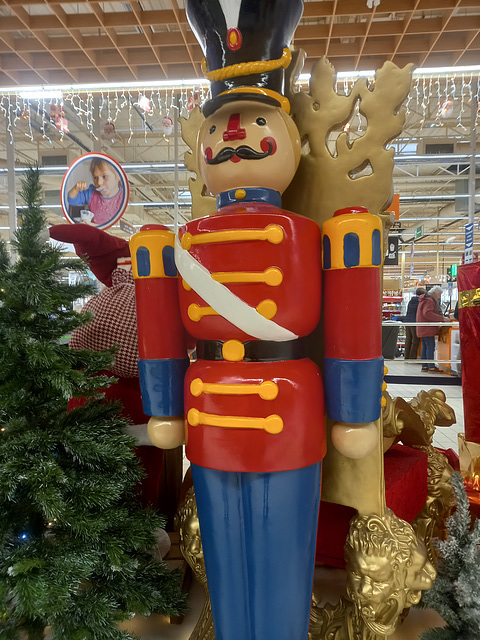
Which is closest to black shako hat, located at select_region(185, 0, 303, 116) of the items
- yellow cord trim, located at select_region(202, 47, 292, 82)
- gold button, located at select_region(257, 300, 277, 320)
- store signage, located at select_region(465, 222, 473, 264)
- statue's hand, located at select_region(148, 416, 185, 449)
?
yellow cord trim, located at select_region(202, 47, 292, 82)

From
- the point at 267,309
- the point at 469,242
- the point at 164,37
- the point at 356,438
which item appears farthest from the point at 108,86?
the point at 469,242

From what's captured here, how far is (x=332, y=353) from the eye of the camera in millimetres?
849

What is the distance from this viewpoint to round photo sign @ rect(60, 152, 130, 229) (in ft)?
8.87

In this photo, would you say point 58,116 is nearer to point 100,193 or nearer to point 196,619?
point 100,193

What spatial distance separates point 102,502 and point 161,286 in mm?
471

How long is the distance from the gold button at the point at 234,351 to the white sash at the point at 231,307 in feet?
0.13

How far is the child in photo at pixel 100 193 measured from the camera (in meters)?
2.70

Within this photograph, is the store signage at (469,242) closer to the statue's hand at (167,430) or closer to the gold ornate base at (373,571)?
the gold ornate base at (373,571)

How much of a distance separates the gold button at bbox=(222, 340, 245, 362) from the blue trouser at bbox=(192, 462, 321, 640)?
215mm

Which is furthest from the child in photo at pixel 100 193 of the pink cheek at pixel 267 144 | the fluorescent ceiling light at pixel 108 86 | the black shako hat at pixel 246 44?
the pink cheek at pixel 267 144

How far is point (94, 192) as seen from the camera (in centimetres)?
272

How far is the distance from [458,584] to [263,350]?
0.72m

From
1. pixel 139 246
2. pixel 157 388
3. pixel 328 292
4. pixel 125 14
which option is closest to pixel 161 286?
pixel 139 246

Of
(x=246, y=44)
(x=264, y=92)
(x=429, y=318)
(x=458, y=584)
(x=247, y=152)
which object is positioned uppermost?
(x=246, y=44)
